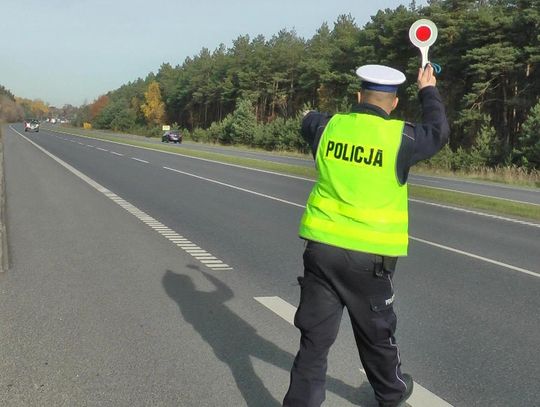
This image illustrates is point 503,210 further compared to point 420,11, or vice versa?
point 420,11

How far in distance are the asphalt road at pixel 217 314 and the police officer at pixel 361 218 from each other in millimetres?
812

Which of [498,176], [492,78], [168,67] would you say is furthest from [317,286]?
[168,67]

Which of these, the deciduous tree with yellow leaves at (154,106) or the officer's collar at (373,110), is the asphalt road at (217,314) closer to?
the officer's collar at (373,110)

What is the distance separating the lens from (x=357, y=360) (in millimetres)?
4523

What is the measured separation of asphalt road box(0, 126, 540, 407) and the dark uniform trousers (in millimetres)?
663

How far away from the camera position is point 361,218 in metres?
3.00

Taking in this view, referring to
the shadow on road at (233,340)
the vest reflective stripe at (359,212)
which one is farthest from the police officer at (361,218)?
the shadow on road at (233,340)

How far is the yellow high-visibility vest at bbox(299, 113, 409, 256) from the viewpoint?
300 cm

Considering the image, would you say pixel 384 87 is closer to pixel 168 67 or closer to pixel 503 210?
pixel 503 210

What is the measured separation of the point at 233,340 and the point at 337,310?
193 centimetres

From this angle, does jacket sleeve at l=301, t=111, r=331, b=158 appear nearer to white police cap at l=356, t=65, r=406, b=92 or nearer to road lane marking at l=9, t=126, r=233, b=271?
white police cap at l=356, t=65, r=406, b=92

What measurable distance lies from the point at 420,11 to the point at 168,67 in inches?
3322

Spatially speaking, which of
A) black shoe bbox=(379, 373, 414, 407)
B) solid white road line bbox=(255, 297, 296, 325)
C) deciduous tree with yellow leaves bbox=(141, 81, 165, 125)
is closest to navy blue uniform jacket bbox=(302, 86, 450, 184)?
black shoe bbox=(379, 373, 414, 407)

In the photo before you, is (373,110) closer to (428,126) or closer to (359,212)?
(428,126)
